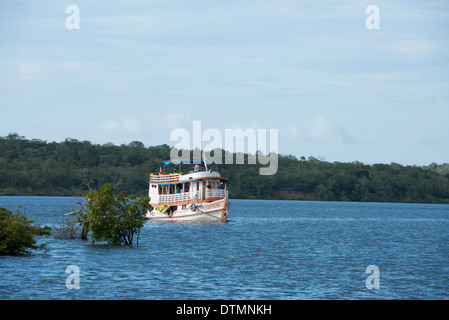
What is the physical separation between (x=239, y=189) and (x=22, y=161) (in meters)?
68.3

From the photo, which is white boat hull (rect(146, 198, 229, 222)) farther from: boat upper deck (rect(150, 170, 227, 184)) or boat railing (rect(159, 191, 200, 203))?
boat upper deck (rect(150, 170, 227, 184))

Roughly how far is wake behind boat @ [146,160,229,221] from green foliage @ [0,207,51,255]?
26840mm

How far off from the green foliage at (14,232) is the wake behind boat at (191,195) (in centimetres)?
2684

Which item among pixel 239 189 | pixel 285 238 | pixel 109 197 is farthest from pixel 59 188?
pixel 109 197

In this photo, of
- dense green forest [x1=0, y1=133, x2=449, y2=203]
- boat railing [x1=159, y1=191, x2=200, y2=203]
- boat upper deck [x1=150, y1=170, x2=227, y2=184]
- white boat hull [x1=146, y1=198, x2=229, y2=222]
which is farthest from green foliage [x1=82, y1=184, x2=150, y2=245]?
dense green forest [x1=0, y1=133, x2=449, y2=203]

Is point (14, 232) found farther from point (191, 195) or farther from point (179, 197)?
point (179, 197)

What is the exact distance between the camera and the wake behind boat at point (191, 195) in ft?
206

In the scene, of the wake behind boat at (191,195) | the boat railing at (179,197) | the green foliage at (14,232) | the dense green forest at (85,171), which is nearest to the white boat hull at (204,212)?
the wake behind boat at (191,195)

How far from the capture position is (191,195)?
63.5 m

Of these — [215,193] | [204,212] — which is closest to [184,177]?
[215,193]

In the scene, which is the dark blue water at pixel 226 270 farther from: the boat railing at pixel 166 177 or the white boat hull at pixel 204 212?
the boat railing at pixel 166 177
